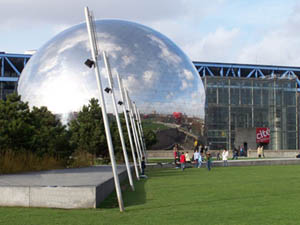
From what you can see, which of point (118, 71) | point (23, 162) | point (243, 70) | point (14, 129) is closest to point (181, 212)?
point (23, 162)

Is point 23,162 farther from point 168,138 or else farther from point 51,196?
point 168,138

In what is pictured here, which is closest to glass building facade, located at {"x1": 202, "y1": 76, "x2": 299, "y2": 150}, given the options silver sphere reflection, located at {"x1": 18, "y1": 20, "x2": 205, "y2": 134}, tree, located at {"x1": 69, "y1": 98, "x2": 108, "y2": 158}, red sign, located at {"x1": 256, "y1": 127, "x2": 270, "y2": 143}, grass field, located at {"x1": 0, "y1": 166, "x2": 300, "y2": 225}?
red sign, located at {"x1": 256, "y1": 127, "x2": 270, "y2": 143}

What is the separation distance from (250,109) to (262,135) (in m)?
6.79

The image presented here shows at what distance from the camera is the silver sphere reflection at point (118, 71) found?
50.3m

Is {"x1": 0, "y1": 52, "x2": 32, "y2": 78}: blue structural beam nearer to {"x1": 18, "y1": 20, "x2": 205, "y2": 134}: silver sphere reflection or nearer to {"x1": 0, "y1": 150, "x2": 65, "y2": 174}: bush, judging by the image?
{"x1": 18, "y1": 20, "x2": 205, "y2": 134}: silver sphere reflection

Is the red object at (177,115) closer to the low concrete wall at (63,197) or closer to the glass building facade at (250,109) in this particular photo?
the glass building facade at (250,109)

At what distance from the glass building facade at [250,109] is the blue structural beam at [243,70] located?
1510cm

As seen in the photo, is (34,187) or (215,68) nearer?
(34,187)

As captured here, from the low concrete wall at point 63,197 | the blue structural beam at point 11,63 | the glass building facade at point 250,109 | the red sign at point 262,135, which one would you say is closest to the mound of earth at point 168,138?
the red sign at point 262,135

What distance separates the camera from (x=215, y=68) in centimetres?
9950

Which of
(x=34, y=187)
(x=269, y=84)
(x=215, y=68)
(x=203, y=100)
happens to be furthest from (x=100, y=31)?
(x=215, y=68)

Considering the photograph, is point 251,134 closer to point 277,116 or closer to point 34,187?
point 277,116

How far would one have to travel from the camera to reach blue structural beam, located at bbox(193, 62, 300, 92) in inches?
3848

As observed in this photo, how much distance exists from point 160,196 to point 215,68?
8720 cm
